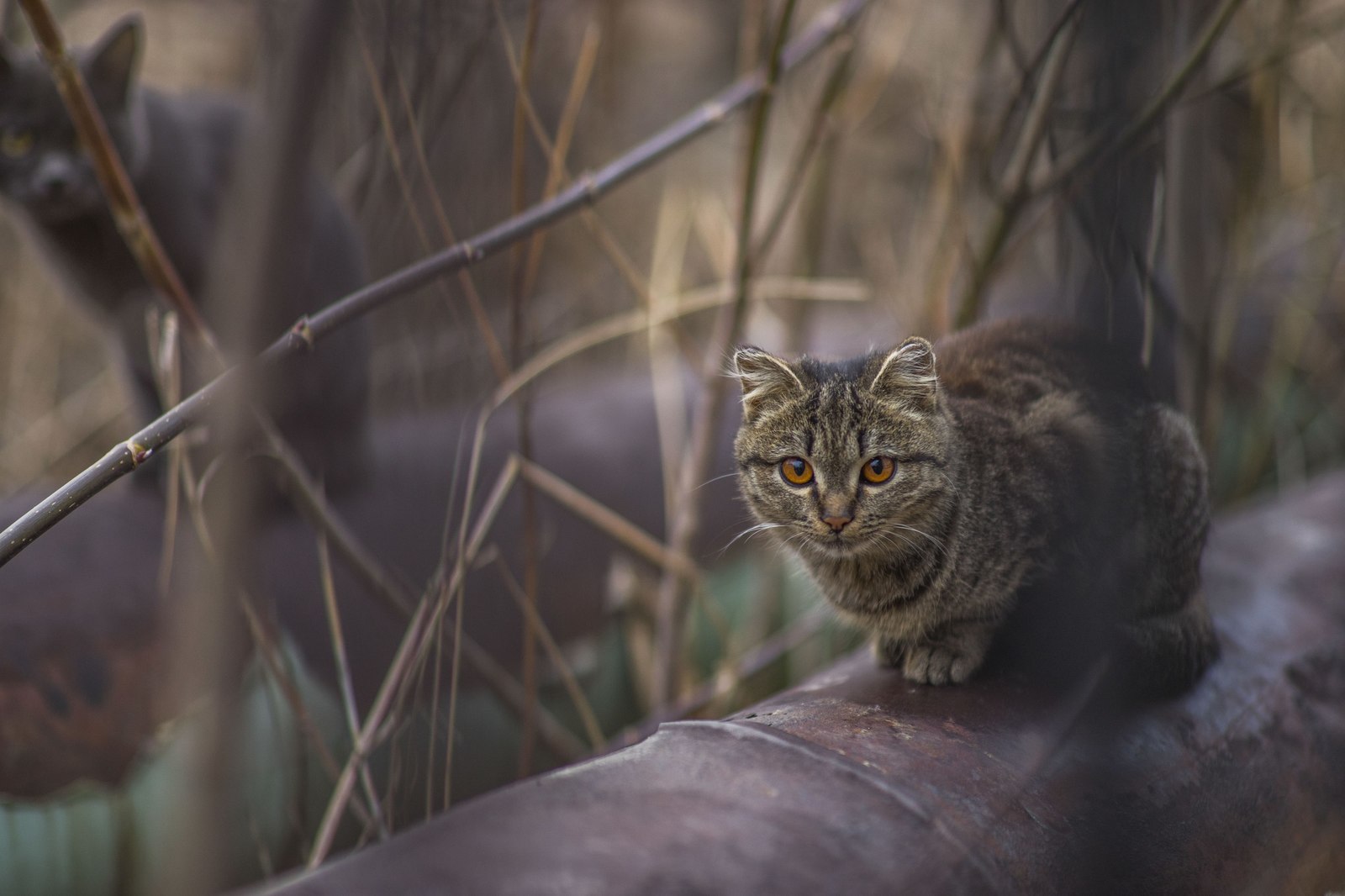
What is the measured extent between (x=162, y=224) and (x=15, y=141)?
1.07 ft

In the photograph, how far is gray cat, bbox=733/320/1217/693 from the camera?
143cm

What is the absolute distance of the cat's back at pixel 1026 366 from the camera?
1479mm

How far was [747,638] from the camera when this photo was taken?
2715 mm

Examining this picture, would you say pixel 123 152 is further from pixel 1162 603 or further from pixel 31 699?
pixel 1162 603

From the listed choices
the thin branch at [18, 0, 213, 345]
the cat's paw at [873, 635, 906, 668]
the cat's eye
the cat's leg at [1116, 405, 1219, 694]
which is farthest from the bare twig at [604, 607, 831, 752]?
the cat's eye

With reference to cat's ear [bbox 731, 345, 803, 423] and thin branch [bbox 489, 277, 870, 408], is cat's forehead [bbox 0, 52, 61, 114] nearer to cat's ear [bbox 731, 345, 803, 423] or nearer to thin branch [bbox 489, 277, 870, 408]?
thin branch [bbox 489, 277, 870, 408]

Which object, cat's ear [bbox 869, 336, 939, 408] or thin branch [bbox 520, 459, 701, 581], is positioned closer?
cat's ear [bbox 869, 336, 939, 408]

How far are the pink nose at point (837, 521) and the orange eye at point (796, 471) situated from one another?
0.08m

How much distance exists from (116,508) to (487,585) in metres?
0.73

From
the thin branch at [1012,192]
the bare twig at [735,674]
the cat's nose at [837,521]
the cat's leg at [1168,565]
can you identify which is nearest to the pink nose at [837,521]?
the cat's nose at [837,521]

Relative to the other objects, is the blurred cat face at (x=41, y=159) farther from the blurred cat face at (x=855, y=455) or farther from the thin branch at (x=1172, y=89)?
the thin branch at (x=1172, y=89)

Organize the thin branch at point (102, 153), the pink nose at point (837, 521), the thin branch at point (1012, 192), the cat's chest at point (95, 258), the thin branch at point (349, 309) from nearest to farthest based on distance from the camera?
1. the thin branch at point (349, 309)
2. the thin branch at point (102, 153)
3. the pink nose at point (837, 521)
4. the thin branch at point (1012, 192)
5. the cat's chest at point (95, 258)

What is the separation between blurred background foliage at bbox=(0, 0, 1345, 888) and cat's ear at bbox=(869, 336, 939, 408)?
0.22 m

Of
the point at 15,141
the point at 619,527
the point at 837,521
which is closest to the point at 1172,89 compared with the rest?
the point at 837,521
